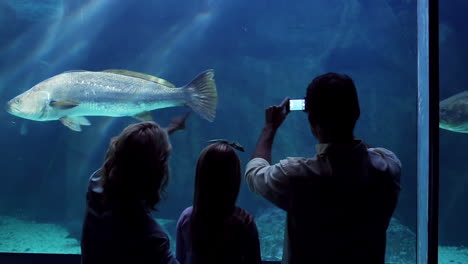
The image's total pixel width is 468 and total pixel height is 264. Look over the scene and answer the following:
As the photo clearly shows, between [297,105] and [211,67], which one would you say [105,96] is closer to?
[297,105]

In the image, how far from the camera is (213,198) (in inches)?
72.1

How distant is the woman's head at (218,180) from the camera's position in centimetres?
182

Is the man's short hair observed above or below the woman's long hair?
above

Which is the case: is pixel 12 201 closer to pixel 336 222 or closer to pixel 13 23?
pixel 13 23

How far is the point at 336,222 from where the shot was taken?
175 cm

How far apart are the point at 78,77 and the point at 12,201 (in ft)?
24.1

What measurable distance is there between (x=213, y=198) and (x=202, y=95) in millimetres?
3297

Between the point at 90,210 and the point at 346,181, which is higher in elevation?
the point at 346,181

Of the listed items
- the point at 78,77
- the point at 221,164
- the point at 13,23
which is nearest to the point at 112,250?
the point at 221,164

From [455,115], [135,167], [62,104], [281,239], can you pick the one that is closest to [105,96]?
[62,104]

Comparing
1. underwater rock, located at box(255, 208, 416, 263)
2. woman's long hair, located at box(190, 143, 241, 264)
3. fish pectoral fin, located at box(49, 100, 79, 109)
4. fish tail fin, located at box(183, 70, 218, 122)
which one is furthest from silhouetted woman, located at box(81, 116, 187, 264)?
underwater rock, located at box(255, 208, 416, 263)

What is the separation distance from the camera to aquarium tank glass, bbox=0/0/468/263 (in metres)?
8.89

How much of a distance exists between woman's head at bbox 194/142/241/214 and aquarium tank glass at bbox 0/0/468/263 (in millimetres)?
6858

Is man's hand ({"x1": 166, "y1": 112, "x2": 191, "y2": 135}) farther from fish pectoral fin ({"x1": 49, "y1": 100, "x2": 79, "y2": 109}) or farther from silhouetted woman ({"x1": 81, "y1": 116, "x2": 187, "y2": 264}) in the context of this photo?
fish pectoral fin ({"x1": 49, "y1": 100, "x2": 79, "y2": 109})
